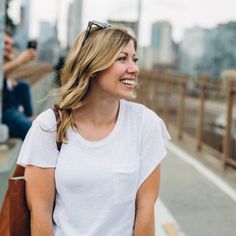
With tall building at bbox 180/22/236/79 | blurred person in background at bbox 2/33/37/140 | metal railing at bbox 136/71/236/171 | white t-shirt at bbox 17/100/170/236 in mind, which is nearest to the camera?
white t-shirt at bbox 17/100/170/236

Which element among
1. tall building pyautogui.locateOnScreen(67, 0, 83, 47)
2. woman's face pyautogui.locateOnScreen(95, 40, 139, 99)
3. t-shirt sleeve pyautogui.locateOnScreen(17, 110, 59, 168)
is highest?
tall building pyautogui.locateOnScreen(67, 0, 83, 47)

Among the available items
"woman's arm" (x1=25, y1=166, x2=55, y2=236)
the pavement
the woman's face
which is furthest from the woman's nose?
the pavement

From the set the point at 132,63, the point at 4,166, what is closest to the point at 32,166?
the point at 132,63

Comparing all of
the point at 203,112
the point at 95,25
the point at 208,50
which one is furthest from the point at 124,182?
the point at 208,50

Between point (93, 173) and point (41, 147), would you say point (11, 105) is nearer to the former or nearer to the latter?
point (41, 147)

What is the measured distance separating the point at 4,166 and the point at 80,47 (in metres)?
2.50

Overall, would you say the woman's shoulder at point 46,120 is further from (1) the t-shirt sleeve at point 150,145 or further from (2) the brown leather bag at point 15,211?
(1) the t-shirt sleeve at point 150,145

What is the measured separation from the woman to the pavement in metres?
2.86

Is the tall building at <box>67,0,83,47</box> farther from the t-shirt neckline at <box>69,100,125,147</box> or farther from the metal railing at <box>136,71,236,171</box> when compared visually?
the t-shirt neckline at <box>69,100,125,147</box>

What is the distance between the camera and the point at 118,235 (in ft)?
7.61

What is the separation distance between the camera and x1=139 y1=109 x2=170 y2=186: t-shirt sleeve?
93.7 inches

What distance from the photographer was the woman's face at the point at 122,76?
241cm

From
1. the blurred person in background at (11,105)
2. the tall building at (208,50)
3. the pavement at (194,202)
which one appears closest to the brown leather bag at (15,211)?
the pavement at (194,202)

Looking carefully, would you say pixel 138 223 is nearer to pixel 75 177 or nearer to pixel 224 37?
pixel 75 177
